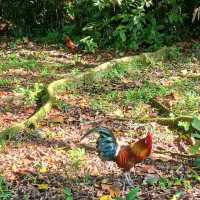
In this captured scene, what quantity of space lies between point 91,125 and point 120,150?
1708 millimetres

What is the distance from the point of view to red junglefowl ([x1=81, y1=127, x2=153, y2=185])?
504 centimetres

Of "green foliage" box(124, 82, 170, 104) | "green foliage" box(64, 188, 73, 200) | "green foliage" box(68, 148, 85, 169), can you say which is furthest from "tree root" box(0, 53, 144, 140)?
"green foliage" box(64, 188, 73, 200)

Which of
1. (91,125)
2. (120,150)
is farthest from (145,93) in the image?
(120,150)

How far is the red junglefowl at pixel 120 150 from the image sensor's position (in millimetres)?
5039

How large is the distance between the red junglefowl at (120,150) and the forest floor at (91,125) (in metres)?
0.28

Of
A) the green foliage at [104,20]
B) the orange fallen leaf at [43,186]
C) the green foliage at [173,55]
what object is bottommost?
the orange fallen leaf at [43,186]

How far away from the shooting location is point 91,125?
22.3 feet

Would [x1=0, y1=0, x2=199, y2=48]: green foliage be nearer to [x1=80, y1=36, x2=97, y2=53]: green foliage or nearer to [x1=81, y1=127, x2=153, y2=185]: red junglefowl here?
[x1=80, y1=36, x2=97, y2=53]: green foliage

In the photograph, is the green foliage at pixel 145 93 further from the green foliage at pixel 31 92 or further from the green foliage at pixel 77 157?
the green foliage at pixel 77 157

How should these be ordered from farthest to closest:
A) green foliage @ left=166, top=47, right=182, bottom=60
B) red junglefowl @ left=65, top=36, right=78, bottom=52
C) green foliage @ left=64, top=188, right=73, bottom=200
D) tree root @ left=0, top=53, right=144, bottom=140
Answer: red junglefowl @ left=65, top=36, right=78, bottom=52 → green foliage @ left=166, top=47, right=182, bottom=60 → tree root @ left=0, top=53, right=144, bottom=140 → green foliage @ left=64, top=188, right=73, bottom=200

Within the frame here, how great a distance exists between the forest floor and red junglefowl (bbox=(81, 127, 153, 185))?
28 cm

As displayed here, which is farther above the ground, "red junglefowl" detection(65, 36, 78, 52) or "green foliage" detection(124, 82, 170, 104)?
"red junglefowl" detection(65, 36, 78, 52)

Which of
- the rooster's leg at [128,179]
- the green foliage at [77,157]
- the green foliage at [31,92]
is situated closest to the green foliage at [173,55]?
the green foliage at [31,92]

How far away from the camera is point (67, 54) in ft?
34.3
